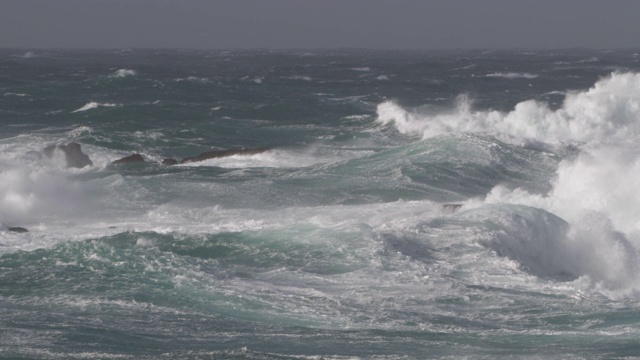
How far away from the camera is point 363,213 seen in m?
24.4

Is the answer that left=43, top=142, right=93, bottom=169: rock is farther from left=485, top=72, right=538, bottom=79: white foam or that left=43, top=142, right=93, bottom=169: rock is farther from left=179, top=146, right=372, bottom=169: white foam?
left=485, top=72, right=538, bottom=79: white foam

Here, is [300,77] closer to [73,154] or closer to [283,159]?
[283,159]

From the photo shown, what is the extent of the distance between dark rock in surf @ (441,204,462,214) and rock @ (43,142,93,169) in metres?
11.9

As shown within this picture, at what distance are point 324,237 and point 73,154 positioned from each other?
1327 cm

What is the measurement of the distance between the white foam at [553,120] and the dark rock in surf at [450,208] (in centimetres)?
1625

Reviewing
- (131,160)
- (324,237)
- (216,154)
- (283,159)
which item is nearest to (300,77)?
(283,159)

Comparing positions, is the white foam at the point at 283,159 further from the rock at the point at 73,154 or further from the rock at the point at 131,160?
the rock at the point at 73,154

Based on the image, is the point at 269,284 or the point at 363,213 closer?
the point at 269,284

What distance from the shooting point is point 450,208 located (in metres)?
23.7

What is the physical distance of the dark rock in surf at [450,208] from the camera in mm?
23484

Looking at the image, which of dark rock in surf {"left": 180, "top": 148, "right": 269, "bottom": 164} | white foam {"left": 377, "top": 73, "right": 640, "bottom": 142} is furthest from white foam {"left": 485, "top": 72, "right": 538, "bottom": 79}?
dark rock in surf {"left": 180, "top": 148, "right": 269, "bottom": 164}

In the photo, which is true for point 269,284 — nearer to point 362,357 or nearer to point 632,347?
point 362,357

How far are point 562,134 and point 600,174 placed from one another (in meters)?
13.9

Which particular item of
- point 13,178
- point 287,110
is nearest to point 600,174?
point 13,178
